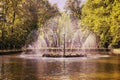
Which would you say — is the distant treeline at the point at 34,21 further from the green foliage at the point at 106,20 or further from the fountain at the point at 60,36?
the fountain at the point at 60,36

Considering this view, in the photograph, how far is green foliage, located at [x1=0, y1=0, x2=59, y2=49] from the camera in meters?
67.2

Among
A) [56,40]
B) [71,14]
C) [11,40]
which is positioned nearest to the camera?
[11,40]

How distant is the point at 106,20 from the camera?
64438 mm

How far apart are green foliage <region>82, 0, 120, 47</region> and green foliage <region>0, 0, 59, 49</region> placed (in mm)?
14386

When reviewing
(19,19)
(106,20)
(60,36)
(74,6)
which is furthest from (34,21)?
(106,20)

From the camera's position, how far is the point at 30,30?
Result: 87.1 meters

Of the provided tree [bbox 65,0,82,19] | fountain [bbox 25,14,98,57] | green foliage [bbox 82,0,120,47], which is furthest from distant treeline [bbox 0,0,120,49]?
tree [bbox 65,0,82,19]

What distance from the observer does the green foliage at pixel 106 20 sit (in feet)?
192

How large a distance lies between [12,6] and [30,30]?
49.2 feet

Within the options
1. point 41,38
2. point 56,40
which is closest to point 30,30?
point 41,38

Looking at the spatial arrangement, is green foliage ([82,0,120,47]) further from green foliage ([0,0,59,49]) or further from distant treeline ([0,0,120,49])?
green foliage ([0,0,59,49])

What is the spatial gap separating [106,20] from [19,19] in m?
20.7

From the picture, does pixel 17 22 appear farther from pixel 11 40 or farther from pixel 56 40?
pixel 56 40

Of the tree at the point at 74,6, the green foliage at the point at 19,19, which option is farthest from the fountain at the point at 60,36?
the green foliage at the point at 19,19
